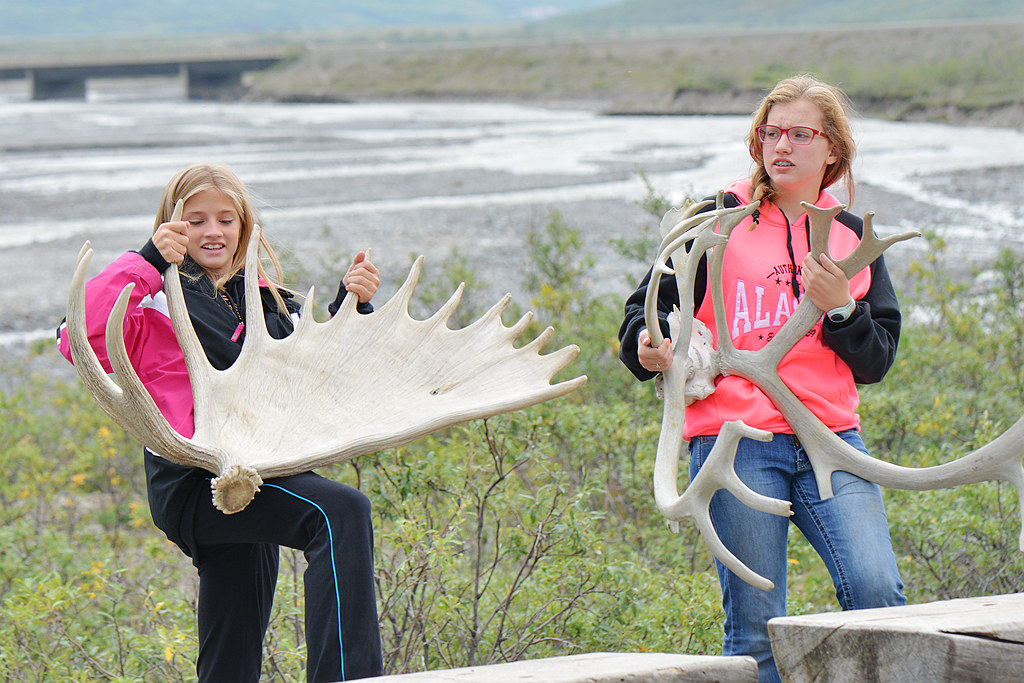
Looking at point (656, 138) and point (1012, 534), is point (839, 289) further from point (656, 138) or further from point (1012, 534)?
point (656, 138)

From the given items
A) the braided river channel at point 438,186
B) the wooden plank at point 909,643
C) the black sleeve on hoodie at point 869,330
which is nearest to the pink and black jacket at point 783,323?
the black sleeve on hoodie at point 869,330

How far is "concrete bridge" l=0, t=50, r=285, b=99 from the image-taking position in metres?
62.0

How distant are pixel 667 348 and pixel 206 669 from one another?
5.59 ft

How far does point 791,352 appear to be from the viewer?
10.4ft

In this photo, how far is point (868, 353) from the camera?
3.07m

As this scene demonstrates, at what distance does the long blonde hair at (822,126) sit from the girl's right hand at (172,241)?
1.68 m

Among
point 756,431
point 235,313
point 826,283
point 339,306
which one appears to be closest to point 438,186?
point 339,306

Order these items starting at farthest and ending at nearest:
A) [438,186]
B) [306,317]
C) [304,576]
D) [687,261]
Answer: [438,186], [306,317], [687,261], [304,576]

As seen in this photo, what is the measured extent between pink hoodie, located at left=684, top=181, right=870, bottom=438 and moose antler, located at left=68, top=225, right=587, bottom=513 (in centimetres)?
43

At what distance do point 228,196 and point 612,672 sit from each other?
1.91 meters

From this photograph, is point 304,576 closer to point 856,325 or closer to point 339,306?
point 339,306

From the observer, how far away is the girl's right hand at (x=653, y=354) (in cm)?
311

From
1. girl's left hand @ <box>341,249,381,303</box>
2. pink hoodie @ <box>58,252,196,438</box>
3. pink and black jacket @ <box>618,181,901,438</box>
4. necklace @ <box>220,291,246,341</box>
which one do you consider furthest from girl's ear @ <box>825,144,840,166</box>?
pink hoodie @ <box>58,252,196,438</box>

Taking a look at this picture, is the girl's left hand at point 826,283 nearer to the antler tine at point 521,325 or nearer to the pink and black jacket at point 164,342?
→ the antler tine at point 521,325
